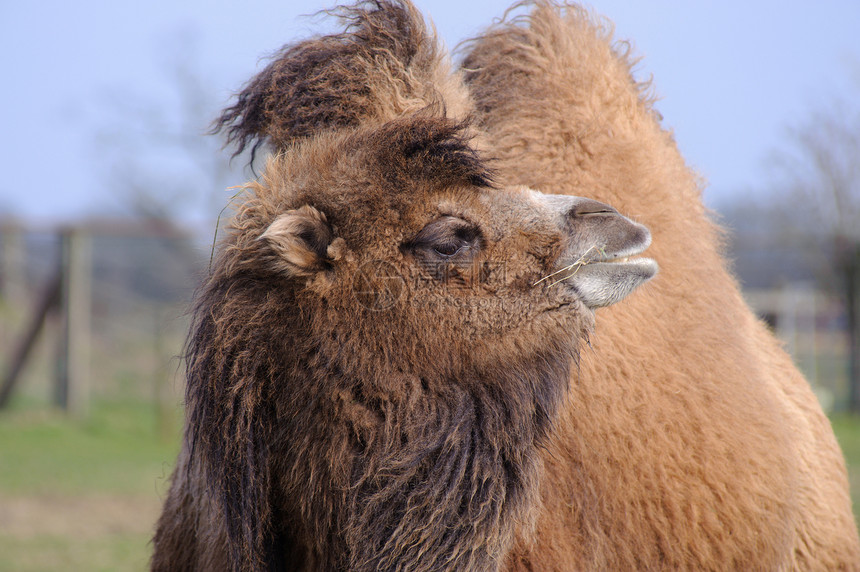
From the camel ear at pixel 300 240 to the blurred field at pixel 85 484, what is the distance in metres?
1.89

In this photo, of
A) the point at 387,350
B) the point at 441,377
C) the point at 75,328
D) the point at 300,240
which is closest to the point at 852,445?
the point at 441,377

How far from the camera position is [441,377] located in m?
2.45

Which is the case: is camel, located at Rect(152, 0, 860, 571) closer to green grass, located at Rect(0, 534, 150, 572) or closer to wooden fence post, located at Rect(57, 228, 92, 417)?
green grass, located at Rect(0, 534, 150, 572)

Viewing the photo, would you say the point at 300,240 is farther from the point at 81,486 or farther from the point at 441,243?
the point at 81,486

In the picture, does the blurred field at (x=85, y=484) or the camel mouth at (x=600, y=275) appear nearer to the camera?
the camel mouth at (x=600, y=275)

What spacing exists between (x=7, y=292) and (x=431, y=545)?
1307 cm

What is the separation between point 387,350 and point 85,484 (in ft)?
24.2

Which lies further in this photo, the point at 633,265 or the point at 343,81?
the point at 343,81

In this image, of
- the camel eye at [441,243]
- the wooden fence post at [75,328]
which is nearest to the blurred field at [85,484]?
the wooden fence post at [75,328]

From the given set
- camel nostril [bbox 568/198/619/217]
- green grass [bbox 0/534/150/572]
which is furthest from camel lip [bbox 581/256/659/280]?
green grass [bbox 0/534/150/572]

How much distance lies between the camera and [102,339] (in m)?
14.0

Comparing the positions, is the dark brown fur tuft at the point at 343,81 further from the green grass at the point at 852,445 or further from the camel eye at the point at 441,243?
the green grass at the point at 852,445

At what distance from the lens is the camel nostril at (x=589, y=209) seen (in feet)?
8.49

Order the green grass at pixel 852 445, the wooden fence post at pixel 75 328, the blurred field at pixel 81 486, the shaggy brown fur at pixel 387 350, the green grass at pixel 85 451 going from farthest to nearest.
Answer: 1. the wooden fence post at pixel 75 328
2. the green grass at pixel 85 451
3. the green grass at pixel 852 445
4. the blurred field at pixel 81 486
5. the shaggy brown fur at pixel 387 350
